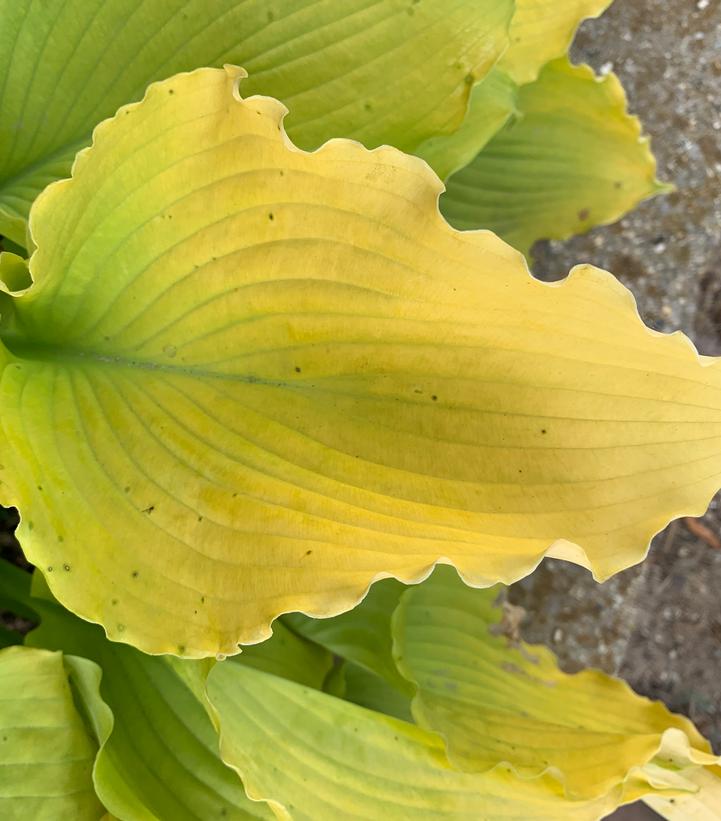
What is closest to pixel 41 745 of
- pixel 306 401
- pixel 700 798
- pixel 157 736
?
pixel 157 736

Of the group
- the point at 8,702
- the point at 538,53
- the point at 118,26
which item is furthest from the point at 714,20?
the point at 8,702

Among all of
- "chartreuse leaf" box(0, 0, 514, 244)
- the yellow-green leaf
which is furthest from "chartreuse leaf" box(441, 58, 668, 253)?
"chartreuse leaf" box(0, 0, 514, 244)

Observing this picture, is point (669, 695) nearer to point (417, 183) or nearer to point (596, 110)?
point (596, 110)

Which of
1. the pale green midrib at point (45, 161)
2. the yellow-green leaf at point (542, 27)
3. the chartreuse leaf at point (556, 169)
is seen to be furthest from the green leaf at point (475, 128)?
the pale green midrib at point (45, 161)

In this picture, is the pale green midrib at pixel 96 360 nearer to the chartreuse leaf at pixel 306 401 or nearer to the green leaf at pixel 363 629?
the chartreuse leaf at pixel 306 401

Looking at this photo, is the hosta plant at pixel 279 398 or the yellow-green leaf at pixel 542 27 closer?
the hosta plant at pixel 279 398

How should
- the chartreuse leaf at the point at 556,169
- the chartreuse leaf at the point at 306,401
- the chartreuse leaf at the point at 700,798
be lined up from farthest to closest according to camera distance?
the chartreuse leaf at the point at 556,169, the chartreuse leaf at the point at 700,798, the chartreuse leaf at the point at 306,401

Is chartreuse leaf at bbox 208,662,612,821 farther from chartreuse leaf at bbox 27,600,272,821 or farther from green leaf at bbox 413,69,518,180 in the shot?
green leaf at bbox 413,69,518,180
